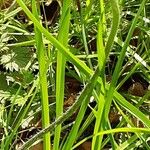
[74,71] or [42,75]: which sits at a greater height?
[42,75]

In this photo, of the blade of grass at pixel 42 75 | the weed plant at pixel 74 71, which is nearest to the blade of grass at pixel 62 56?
the blade of grass at pixel 42 75

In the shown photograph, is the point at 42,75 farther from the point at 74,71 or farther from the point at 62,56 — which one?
the point at 74,71

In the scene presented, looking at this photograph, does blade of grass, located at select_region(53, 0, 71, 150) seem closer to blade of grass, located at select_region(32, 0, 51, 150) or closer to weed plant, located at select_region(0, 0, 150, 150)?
blade of grass, located at select_region(32, 0, 51, 150)

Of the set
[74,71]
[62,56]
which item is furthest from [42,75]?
[74,71]

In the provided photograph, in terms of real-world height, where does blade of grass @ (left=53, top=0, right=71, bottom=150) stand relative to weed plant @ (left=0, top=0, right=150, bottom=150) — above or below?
above

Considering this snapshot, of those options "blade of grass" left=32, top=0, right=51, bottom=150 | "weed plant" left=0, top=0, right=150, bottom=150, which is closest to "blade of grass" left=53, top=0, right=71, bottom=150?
"blade of grass" left=32, top=0, right=51, bottom=150

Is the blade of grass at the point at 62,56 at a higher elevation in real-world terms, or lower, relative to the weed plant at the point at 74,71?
higher

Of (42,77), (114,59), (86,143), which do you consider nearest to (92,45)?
(114,59)

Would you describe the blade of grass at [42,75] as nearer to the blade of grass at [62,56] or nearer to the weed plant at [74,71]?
the blade of grass at [62,56]

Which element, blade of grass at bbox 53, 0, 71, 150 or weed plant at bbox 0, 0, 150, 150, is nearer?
blade of grass at bbox 53, 0, 71, 150

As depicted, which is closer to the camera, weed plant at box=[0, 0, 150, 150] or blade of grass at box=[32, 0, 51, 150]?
blade of grass at box=[32, 0, 51, 150]

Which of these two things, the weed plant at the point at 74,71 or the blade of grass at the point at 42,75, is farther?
the weed plant at the point at 74,71
